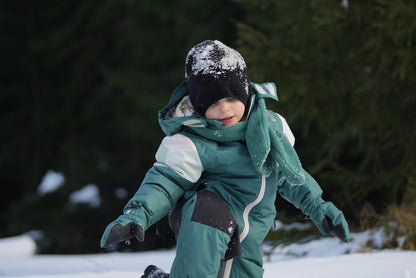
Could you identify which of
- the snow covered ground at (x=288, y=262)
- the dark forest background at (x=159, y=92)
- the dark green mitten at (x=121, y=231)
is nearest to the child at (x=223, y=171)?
the dark green mitten at (x=121, y=231)

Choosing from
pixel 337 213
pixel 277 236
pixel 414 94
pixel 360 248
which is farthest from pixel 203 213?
pixel 414 94

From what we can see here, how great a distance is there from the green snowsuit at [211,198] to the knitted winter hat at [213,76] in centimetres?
8

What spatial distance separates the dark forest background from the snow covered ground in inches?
16.0

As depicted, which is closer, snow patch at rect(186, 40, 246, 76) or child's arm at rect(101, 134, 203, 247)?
child's arm at rect(101, 134, 203, 247)

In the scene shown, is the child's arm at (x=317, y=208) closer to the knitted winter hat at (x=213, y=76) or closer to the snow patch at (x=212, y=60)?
the knitted winter hat at (x=213, y=76)

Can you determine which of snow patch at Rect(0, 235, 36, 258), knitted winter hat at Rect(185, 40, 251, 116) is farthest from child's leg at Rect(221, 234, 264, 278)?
snow patch at Rect(0, 235, 36, 258)

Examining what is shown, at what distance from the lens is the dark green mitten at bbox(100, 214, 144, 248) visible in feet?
6.80

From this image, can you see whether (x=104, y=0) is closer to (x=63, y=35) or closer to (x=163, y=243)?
(x=63, y=35)

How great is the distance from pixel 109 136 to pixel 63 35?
2.55m

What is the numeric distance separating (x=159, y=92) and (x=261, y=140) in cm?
799

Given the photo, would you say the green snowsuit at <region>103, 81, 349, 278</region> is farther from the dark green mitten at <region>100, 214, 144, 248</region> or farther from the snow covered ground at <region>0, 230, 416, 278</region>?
the snow covered ground at <region>0, 230, 416, 278</region>

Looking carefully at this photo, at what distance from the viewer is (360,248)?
4445mm

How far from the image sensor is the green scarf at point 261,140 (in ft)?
7.86

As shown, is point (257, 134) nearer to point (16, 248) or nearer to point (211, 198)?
point (211, 198)
